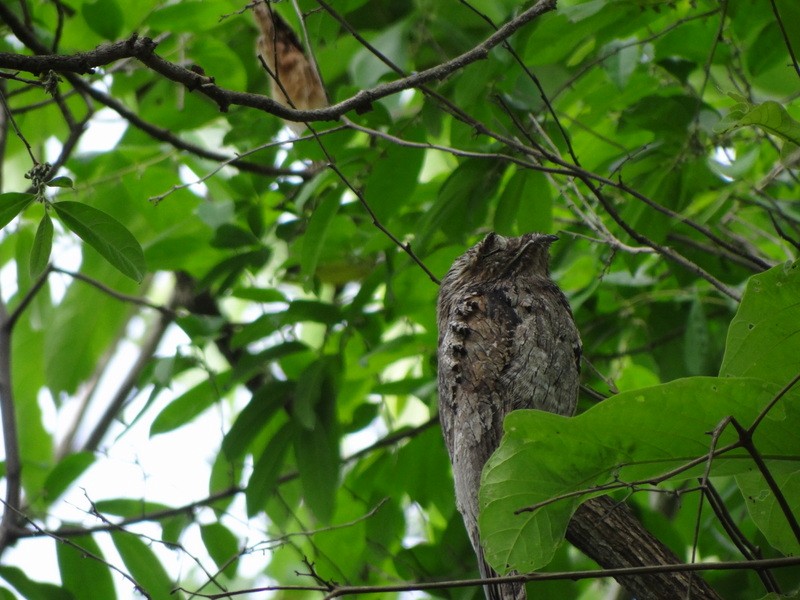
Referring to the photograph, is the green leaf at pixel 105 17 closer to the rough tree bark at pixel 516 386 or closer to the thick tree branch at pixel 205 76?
the thick tree branch at pixel 205 76

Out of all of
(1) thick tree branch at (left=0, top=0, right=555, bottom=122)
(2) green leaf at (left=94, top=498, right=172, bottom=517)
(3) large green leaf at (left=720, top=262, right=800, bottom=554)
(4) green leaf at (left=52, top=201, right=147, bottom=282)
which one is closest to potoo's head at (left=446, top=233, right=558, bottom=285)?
(1) thick tree branch at (left=0, top=0, right=555, bottom=122)

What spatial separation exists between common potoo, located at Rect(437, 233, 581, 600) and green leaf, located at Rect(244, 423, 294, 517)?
1.01m

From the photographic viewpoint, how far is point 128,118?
149 inches

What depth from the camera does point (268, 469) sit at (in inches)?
149

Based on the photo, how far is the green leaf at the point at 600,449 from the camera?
202 cm

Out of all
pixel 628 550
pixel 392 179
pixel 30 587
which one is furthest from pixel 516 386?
pixel 30 587

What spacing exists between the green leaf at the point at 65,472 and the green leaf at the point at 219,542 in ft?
1.94

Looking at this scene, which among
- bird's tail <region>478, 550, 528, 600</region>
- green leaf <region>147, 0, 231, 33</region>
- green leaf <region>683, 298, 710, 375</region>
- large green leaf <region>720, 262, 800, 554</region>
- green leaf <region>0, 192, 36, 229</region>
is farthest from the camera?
green leaf <region>147, 0, 231, 33</region>

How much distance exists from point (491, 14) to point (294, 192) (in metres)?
1.16

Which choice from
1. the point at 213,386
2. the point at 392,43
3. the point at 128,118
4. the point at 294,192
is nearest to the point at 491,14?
the point at 392,43

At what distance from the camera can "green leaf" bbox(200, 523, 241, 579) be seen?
355cm

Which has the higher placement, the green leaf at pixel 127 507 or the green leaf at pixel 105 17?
the green leaf at pixel 105 17

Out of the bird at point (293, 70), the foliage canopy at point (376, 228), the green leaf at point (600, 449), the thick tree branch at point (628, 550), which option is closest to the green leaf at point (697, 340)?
the foliage canopy at point (376, 228)

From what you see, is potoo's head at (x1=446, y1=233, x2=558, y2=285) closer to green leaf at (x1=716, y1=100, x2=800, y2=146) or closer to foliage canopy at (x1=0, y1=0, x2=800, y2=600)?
foliage canopy at (x1=0, y1=0, x2=800, y2=600)
